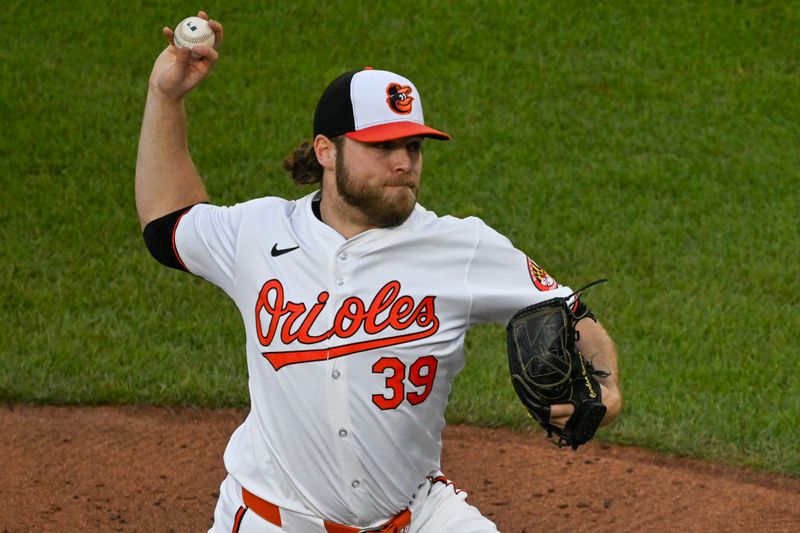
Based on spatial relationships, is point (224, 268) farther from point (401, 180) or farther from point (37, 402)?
point (37, 402)

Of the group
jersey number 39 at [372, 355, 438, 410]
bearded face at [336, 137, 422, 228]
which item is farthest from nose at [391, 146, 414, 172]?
jersey number 39 at [372, 355, 438, 410]

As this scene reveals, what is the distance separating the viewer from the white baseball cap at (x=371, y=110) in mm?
4027

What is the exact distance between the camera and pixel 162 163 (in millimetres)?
4344

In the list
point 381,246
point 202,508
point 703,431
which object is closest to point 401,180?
point 381,246

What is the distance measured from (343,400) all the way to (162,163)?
104 cm

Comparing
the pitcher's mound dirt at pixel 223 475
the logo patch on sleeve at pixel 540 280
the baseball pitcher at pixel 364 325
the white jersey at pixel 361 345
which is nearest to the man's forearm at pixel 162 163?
the baseball pitcher at pixel 364 325

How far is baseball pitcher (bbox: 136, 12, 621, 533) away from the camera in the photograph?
13.0 ft

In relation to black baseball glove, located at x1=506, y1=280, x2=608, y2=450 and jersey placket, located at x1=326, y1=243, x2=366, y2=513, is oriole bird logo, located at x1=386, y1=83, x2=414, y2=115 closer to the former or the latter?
jersey placket, located at x1=326, y1=243, x2=366, y2=513

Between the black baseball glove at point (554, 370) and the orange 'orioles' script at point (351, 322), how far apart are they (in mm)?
304

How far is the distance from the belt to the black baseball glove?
1.95 ft

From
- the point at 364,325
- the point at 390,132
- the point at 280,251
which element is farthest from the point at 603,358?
the point at 280,251

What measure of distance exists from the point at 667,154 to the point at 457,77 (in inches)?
79.4

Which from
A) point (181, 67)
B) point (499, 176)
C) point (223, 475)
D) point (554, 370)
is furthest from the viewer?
point (499, 176)

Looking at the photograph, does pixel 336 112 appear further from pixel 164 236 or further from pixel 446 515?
pixel 446 515
